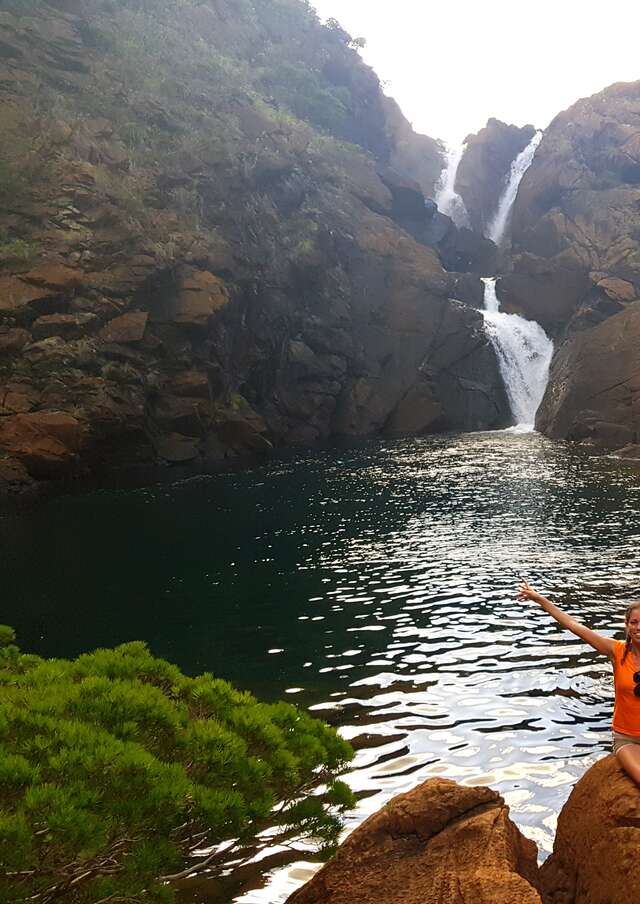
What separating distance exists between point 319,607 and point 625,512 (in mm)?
17209

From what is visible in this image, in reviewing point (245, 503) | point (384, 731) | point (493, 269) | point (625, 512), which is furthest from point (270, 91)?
point (384, 731)

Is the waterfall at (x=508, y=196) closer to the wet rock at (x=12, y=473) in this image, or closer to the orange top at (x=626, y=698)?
the wet rock at (x=12, y=473)

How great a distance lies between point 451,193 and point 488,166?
6629 millimetres

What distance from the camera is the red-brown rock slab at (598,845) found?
6.22 m

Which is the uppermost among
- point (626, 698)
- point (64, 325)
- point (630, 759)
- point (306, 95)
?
point (306, 95)

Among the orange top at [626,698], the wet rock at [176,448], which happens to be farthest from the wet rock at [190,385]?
the orange top at [626,698]

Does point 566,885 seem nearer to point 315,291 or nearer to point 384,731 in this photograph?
point 384,731

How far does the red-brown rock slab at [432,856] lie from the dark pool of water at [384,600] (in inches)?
98.0

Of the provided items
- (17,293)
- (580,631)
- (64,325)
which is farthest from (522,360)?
(580,631)

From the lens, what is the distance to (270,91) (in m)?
103

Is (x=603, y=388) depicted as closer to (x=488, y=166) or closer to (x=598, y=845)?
(x=598, y=845)

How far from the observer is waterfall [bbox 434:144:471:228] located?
107 meters

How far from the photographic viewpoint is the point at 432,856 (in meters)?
6.75

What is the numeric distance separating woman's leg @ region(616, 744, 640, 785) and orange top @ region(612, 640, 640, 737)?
0.33 meters
